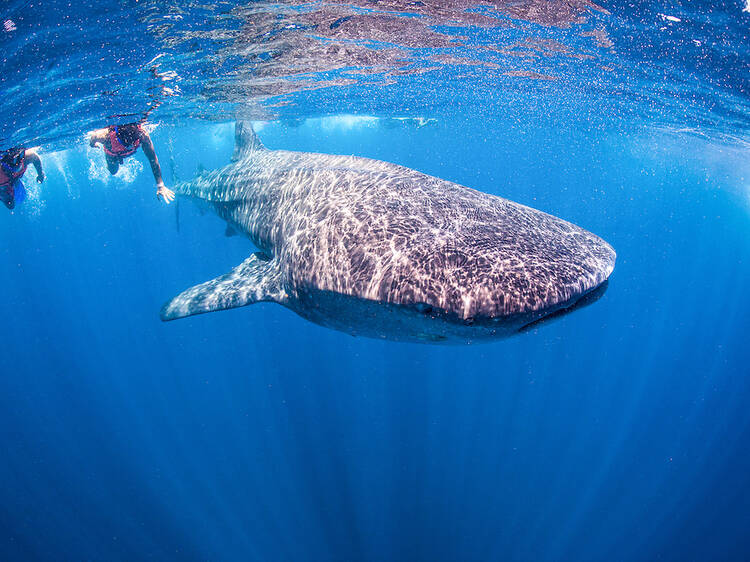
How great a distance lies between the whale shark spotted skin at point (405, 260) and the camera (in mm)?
2271

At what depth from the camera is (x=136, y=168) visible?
1396 inches

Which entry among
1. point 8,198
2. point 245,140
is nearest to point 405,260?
point 245,140

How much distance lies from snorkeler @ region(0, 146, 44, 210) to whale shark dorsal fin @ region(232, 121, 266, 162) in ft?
27.6

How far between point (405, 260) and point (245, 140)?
7394 mm

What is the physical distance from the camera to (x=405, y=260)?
267 centimetres

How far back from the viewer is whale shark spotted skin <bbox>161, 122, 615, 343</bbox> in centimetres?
227

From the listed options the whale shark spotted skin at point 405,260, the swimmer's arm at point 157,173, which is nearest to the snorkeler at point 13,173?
the swimmer's arm at point 157,173

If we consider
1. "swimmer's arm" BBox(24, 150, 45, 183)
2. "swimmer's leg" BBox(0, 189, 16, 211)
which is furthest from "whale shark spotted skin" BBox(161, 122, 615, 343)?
"swimmer's arm" BBox(24, 150, 45, 183)

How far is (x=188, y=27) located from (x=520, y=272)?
8.53 meters

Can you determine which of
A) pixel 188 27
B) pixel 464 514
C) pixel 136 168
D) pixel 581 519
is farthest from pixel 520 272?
pixel 136 168

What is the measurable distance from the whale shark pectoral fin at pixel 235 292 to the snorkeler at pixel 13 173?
434 inches

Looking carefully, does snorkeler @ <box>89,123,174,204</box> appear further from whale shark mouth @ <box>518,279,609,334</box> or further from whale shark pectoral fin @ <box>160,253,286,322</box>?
whale shark mouth @ <box>518,279,609,334</box>

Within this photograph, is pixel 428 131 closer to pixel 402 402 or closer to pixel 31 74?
pixel 402 402

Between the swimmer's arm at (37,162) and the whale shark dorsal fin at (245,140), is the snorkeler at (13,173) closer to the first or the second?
the swimmer's arm at (37,162)
